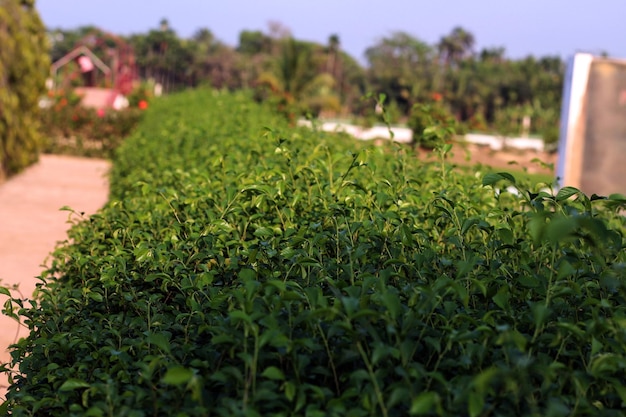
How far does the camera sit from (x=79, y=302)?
2.98 metres

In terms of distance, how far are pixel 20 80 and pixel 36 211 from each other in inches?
150

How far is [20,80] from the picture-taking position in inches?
518

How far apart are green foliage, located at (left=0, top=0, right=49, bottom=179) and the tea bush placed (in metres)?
9.41

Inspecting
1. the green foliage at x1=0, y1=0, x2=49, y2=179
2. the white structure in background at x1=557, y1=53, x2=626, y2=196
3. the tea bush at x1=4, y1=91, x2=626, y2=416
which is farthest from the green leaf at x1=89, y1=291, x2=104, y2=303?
the green foliage at x1=0, y1=0, x2=49, y2=179

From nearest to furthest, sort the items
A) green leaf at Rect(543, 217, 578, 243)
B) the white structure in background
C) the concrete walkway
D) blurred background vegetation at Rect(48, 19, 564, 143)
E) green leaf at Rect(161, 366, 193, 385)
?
green leaf at Rect(543, 217, 578, 243) → green leaf at Rect(161, 366, 193, 385) → the concrete walkway → the white structure in background → blurred background vegetation at Rect(48, 19, 564, 143)

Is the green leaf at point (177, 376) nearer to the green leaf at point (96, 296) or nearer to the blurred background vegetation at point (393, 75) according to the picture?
the green leaf at point (96, 296)

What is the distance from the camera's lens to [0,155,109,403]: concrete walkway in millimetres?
6863

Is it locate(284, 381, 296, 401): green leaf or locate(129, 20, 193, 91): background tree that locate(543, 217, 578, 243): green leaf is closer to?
locate(284, 381, 296, 401): green leaf

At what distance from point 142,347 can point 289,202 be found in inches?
49.8

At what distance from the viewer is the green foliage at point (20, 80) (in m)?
12.3

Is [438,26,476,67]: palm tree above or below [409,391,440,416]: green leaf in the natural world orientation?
above

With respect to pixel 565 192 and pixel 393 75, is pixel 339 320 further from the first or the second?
pixel 393 75

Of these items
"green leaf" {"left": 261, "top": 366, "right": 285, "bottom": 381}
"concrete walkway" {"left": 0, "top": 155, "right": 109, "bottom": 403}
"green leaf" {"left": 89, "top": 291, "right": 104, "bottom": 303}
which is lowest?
"concrete walkway" {"left": 0, "top": 155, "right": 109, "bottom": 403}

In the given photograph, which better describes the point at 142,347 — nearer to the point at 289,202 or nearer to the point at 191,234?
the point at 191,234
